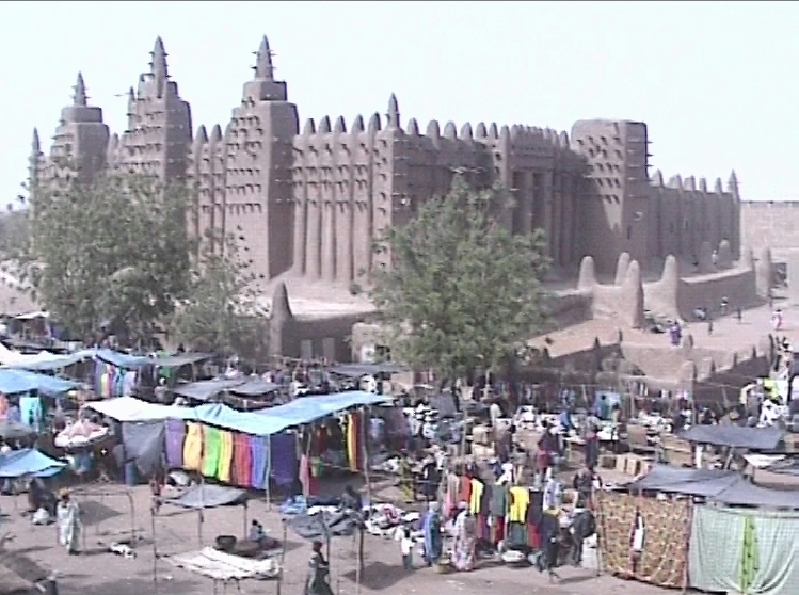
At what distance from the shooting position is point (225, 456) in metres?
18.9

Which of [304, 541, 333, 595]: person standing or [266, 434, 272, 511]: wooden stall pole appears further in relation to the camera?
[266, 434, 272, 511]: wooden stall pole

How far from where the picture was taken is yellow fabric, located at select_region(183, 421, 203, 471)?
19156 mm

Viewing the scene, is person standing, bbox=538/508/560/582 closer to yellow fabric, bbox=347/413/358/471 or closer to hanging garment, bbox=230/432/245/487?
yellow fabric, bbox=347/413/358/471

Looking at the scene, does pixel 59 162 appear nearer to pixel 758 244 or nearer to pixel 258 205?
pixel 258 205

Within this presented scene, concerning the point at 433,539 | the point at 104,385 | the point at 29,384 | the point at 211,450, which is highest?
the point at 29,384

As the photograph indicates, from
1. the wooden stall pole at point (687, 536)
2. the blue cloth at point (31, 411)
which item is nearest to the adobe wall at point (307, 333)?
the blue cloth at point (31, 411)

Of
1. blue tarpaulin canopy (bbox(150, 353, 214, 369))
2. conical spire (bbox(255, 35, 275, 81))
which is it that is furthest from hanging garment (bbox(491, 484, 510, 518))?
conical spire (bbox(255, 35, 275, 81))

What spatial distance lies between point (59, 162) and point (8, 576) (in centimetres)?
2158

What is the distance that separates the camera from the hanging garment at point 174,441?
63.8 ft

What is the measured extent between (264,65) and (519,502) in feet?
104

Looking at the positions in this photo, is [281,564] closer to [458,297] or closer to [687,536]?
[687,536]

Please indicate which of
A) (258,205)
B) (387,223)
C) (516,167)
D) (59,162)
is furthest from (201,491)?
(516,167)

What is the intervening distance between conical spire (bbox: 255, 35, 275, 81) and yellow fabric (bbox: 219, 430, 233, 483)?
28046 mm


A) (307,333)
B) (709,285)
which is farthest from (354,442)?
(709,285)
